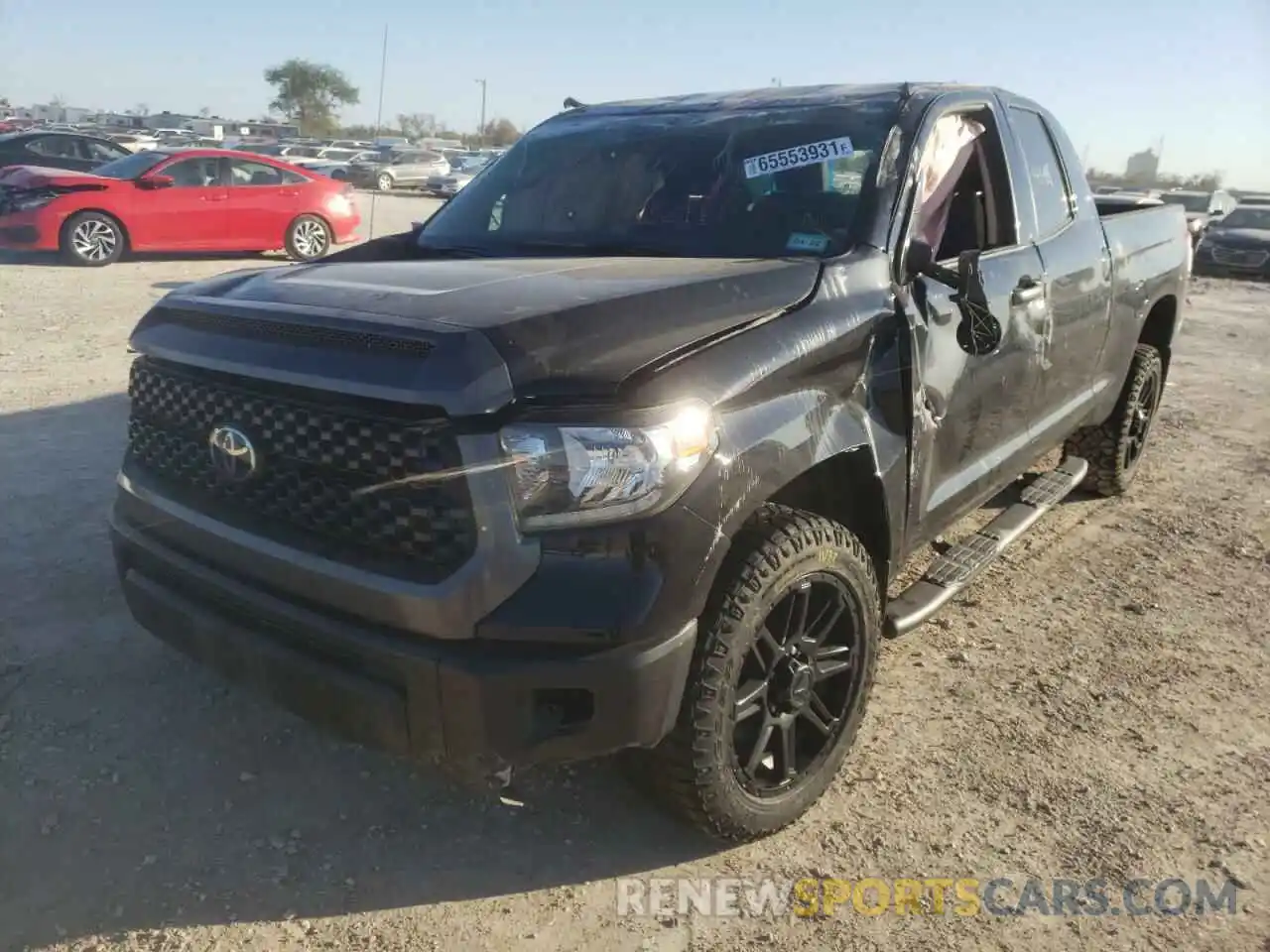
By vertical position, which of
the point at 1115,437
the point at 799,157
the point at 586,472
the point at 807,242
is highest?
the point at 799,157

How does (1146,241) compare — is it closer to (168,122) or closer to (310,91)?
(168,122)

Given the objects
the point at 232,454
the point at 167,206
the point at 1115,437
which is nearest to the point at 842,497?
the point at 232,454

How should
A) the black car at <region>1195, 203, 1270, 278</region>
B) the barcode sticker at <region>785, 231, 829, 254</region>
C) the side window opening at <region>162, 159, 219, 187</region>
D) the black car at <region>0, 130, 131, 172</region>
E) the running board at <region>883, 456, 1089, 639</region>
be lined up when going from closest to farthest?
the barcode sticker at <region>785, 231, 829, 254</region>, the running board at <region>883, 456, 1089, 639</region>, the side window opening at <region>162, 159, 219, 187</region>, the black car at <region>0, 130, 131, 172</region>, the black car at <region>1195, 203, 1270, 278</region>

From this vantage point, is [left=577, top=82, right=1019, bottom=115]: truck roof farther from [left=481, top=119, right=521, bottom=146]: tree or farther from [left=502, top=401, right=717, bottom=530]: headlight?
[left=481, top=119, right=521, bottom=146]: tree

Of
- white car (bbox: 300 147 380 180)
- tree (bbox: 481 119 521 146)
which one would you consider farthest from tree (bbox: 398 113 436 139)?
white car (bbox: 300 147 380 180)

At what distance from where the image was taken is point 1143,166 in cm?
7312

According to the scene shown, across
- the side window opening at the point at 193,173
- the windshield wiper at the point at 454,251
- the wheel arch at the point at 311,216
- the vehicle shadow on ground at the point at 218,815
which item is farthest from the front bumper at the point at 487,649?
the wheel arch at the point at 311,216

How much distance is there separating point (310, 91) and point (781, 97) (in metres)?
73.2

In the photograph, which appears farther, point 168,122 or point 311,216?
point 168,122

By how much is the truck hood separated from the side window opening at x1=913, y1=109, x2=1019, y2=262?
797 millimetres

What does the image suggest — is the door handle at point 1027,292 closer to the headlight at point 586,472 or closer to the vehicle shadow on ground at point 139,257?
the headlight at point 586,472

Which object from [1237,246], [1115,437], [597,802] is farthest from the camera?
[1237,246]

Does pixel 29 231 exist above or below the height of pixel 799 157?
below

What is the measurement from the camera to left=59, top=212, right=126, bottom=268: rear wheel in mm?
12227
